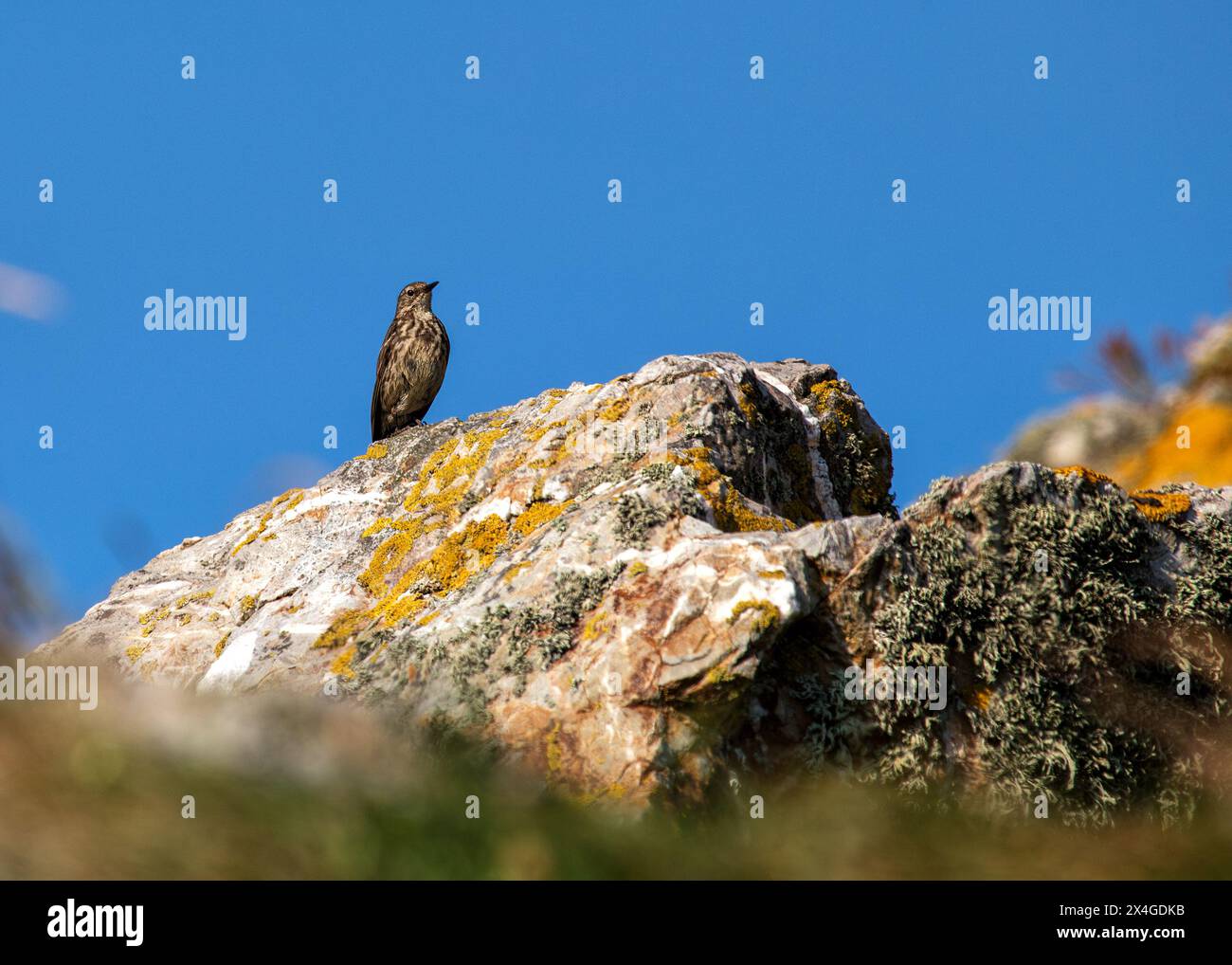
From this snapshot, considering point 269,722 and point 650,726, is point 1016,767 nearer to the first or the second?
point 650,726

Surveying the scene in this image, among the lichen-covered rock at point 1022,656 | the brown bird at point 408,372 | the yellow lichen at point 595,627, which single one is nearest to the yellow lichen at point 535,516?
the yellow lichen at point 595,627

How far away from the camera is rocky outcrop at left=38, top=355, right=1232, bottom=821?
5.86m

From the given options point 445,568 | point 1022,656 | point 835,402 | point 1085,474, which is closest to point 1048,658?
point 1022,656

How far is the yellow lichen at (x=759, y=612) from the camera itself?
582cm

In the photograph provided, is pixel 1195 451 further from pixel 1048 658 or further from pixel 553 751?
pixel 553 751

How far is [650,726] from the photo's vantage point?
18.7 ft

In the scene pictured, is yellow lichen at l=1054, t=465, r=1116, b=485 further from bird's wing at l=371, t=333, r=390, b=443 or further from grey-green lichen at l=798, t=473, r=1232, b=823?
bird's wing at l=371, t=333, r=390, b=443

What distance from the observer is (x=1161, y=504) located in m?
7.21

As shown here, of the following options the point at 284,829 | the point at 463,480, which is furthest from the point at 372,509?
the point at 284,829

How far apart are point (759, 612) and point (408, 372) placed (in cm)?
965

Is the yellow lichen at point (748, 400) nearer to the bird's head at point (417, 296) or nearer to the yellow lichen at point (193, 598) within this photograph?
the yellow lichen at point (193, 598)
